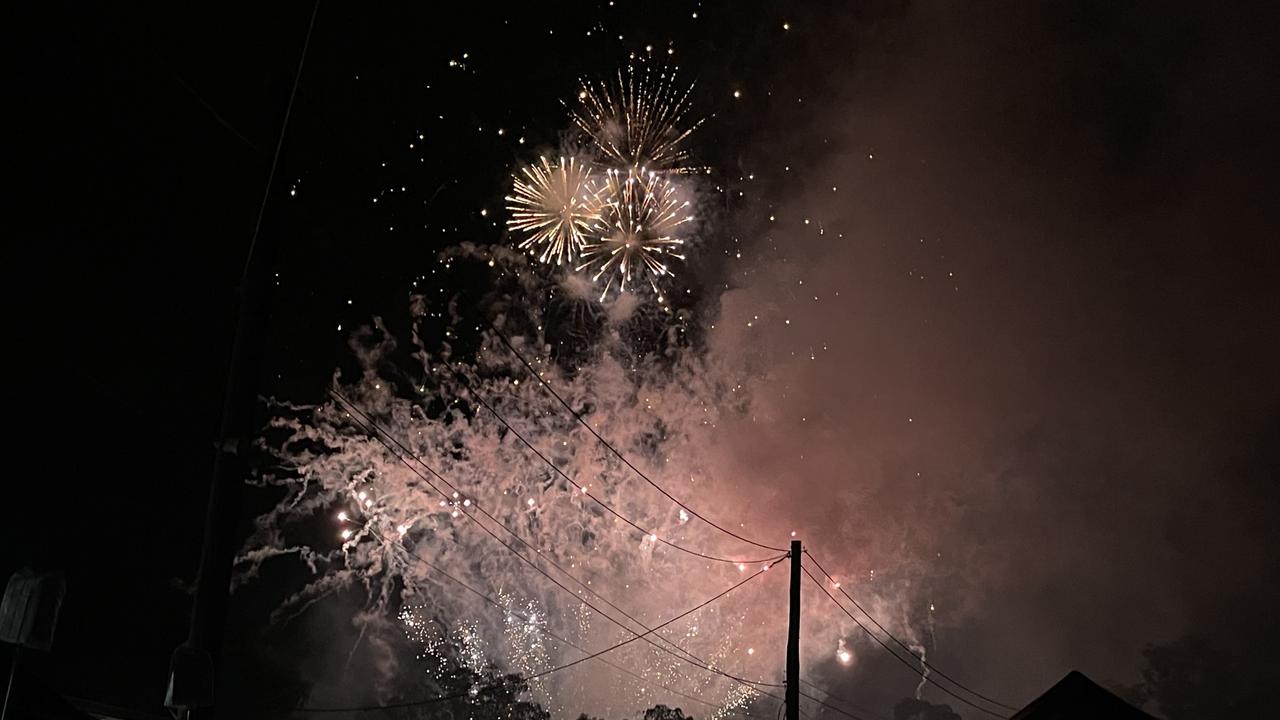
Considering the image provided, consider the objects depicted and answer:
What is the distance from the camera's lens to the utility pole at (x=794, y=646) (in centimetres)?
1519

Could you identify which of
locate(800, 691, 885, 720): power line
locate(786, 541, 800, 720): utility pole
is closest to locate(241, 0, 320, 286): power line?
locate(786, 541, 800, 720): utility pole

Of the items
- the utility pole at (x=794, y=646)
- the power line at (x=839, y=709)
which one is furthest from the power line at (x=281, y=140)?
the power line at (x=839, y=709)

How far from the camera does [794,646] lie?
1616 centimetres

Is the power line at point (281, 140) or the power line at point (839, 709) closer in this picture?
the power line at point (281, 140)

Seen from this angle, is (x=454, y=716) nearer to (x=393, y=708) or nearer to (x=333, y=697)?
(x=393, y=708)

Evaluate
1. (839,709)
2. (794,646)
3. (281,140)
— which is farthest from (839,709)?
(281,140)

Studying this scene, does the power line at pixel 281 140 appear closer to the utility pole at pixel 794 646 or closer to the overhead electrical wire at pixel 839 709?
the utility pole at pixel 794 646

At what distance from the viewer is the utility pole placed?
49.8ft

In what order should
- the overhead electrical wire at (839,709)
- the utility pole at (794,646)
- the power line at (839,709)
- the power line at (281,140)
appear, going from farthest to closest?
the overhead electrical wire at (839,709) < the power line at (839,709) < the utility pole at (794,646) < the power line at (281,140)

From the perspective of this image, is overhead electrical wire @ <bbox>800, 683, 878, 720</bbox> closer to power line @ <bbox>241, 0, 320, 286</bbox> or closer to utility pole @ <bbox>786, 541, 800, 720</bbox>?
utility pole @ <bbox>786, 541, 800, 720</bbox>

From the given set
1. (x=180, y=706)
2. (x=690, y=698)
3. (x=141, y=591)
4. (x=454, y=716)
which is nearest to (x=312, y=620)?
(x=454, y=716)

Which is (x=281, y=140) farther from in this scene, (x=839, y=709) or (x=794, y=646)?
(x=839, y=709)

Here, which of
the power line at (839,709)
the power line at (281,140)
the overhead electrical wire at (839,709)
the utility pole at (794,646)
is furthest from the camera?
the overhead electrical wire at (839,709)

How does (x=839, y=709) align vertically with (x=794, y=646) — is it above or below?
above
